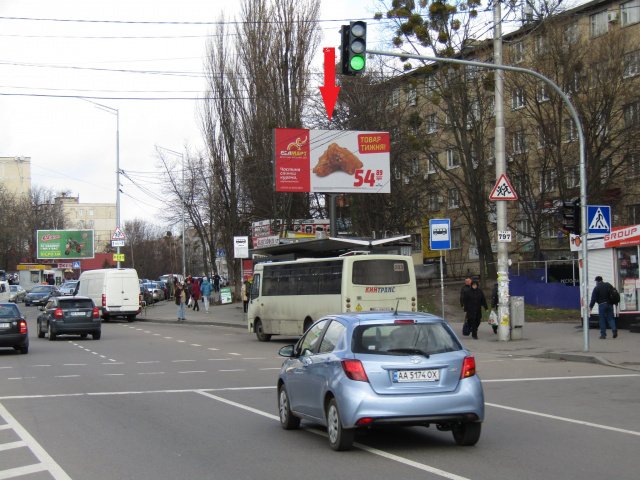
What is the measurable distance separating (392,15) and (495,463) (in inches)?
1017

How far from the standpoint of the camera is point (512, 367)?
18.8 metres

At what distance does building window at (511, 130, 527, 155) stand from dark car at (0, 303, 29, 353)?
86.7ft

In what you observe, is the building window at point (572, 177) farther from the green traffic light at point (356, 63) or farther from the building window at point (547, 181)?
the green traffic light at point (356, 63)

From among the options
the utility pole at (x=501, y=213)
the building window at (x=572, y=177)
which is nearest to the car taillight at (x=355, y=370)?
the utility pole at (x=501, y=213)

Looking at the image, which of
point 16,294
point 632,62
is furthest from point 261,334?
point 16,294

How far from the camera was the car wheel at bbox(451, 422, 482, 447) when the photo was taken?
9.14 metres

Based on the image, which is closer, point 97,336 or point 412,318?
point 412,318

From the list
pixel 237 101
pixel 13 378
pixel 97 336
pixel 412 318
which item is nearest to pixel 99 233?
pixel 237 101

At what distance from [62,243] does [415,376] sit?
300 feet

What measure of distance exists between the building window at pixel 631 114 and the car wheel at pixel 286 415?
30.2 metres

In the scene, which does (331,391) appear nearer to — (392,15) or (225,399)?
(225,399)

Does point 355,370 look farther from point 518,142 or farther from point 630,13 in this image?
point 630,13

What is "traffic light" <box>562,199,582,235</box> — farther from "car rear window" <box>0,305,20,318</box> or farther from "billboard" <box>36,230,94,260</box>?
"billboard" <box>36,230,94,260</box>

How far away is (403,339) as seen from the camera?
923cm
